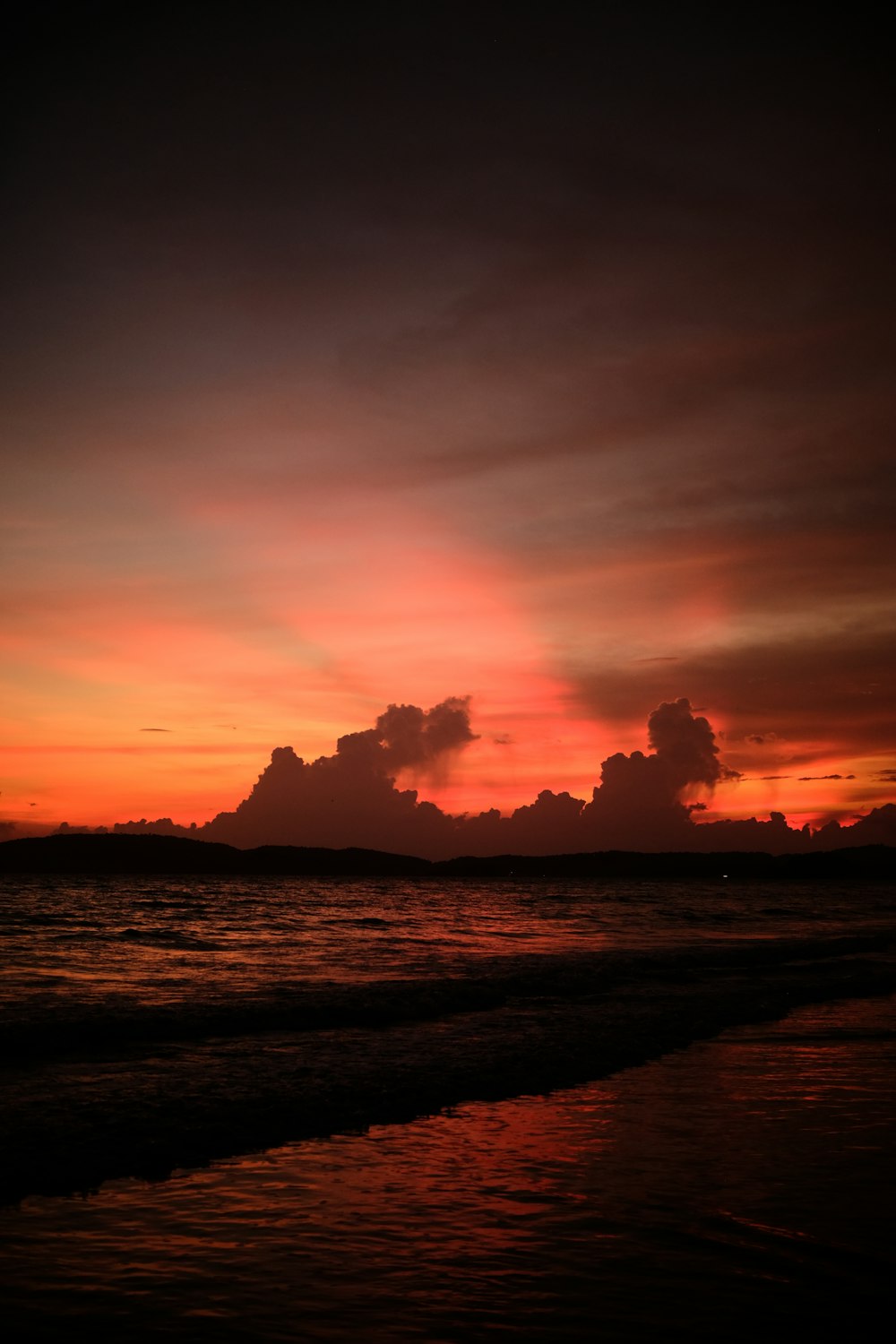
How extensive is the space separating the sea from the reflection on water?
0.03m

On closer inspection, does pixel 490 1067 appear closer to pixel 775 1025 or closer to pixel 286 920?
pixel 775 1025

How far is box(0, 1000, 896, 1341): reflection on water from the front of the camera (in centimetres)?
679

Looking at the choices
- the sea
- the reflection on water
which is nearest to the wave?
the sea

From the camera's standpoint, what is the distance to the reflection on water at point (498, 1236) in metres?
6.79

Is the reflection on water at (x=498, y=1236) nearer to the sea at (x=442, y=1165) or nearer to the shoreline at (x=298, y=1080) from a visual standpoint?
the sea at (x=442, y=1165)

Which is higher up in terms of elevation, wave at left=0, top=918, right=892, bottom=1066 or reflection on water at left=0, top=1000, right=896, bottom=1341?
reflection on water at left=0, top=1000, right=896, bottom=1341

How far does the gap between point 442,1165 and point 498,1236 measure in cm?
224

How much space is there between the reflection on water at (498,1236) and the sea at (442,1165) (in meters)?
0.03

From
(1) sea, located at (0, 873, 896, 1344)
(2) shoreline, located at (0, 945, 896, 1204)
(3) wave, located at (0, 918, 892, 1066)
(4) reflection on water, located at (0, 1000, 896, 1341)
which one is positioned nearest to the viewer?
(4) reflection on water, located at (0, 1000, 896, 1341)

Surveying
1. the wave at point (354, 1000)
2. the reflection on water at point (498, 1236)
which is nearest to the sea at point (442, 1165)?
the reflection on water at point (498, 1236)

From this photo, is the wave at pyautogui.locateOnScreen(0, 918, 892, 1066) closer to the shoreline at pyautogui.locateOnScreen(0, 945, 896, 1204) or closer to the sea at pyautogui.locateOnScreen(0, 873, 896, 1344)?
the sea at pyautogui.locateOnScreen(0, 873, 896, 1344)

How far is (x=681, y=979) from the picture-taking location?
29.7 metres

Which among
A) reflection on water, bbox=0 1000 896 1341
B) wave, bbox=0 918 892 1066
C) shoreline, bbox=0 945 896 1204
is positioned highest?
reflection on water, bbox=0 1000 896 1341

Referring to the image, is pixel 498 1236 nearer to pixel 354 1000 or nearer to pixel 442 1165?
pixel 442 1165
